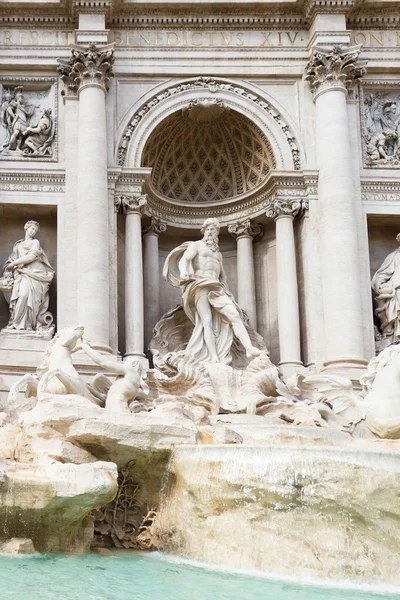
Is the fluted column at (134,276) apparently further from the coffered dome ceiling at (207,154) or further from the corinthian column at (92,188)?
the coffered dome ceiling at (207,154)

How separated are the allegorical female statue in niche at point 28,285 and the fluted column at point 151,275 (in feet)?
7.12

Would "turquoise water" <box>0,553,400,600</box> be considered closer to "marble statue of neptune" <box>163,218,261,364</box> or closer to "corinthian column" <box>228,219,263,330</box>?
"marble statue of neptune" <box>163,218,261,364</box>

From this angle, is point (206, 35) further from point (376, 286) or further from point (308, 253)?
point (376, 286)

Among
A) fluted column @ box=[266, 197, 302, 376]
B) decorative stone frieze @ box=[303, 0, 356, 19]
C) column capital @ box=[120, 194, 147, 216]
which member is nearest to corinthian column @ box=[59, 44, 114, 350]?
column capital @ box=[120, 194, 147, 216]

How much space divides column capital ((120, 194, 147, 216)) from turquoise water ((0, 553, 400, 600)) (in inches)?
367

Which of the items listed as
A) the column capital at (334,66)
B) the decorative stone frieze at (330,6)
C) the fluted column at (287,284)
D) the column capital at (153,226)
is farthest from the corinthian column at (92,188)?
the decorative stone frieze at (330,6)

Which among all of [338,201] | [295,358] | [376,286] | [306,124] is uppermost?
[306,124]

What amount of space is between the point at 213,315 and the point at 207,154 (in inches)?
181

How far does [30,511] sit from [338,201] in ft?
33.3

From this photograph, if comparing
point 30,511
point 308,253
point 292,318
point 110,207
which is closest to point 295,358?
point 292,318

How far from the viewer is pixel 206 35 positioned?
19.0m

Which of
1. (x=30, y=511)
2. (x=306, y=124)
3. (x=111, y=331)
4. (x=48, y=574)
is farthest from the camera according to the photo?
(x=306, y=124)

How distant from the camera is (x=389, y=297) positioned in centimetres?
1775

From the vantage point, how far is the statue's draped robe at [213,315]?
16.5m
